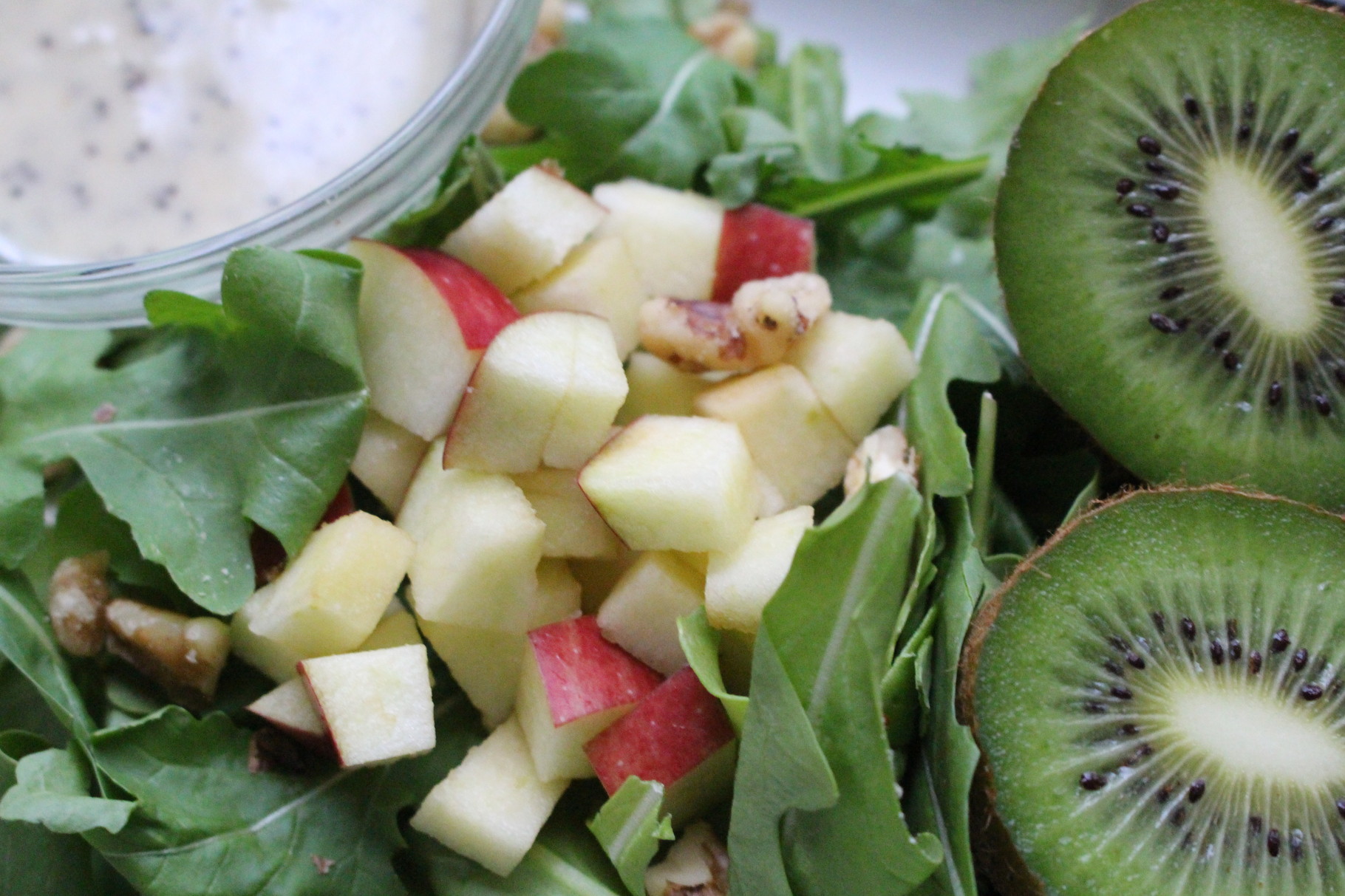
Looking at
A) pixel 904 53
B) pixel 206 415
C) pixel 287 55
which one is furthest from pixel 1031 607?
pixel 904 53

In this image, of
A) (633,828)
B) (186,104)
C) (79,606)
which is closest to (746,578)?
(633,828)

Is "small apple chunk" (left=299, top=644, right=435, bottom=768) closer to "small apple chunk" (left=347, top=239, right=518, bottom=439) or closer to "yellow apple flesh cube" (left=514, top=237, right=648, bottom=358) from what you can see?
"small apple chunk" (left=347, top=239, right=518, bottom=439)

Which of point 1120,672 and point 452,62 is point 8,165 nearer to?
point 452,62

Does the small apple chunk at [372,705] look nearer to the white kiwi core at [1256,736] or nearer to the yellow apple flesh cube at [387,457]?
the yellow apple flesh cube at [387,457]

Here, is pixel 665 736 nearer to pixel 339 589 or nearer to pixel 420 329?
pixel 339 589

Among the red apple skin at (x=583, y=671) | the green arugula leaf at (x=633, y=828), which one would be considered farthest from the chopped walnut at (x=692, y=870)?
the red apple skin at (x=583, y=671)

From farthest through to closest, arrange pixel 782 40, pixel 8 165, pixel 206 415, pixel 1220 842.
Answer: pixel 782 40, pixel 8 165, pixel 206 415, pixel 1220 842
